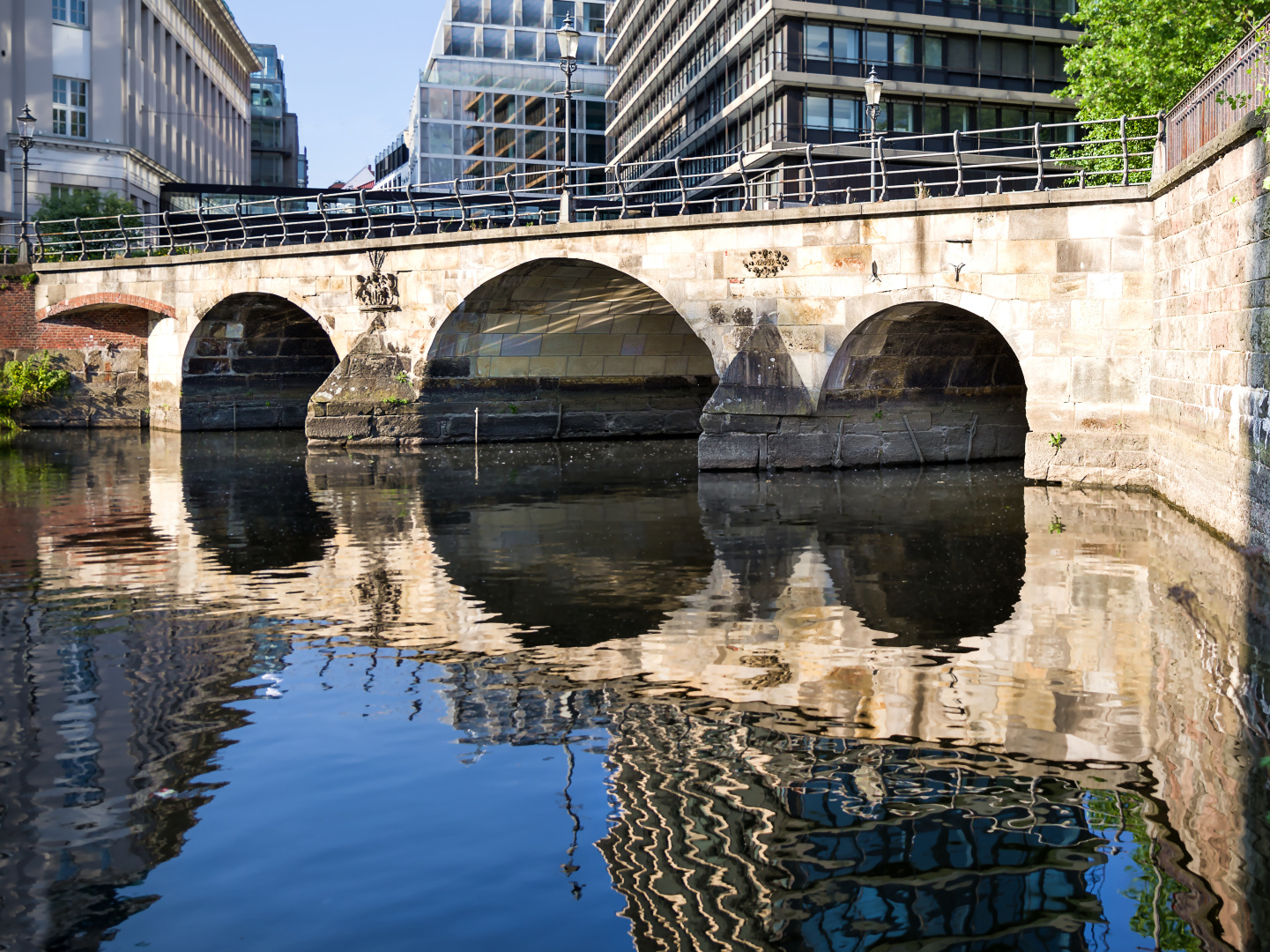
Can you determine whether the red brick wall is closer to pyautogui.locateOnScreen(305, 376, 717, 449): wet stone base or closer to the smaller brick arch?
the smaller brick arch

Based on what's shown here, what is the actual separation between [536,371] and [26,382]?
13.2m

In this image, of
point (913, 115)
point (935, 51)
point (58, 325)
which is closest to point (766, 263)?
point (58, 325)

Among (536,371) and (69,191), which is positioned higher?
(69,191)

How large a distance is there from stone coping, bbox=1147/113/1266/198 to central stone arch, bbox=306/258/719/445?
10.1 m

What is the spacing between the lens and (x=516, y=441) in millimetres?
27953

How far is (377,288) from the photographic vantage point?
26.4 meters

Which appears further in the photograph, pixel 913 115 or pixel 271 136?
pixel 271 136

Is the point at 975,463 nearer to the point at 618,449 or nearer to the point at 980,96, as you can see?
the point at 618,449

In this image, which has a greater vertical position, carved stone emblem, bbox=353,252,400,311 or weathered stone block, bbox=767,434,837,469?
carved stone emblem, bbox=353,252,400,311

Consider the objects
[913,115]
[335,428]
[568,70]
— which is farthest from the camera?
[913,115]

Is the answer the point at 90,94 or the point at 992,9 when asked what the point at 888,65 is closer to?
the point at 992,9

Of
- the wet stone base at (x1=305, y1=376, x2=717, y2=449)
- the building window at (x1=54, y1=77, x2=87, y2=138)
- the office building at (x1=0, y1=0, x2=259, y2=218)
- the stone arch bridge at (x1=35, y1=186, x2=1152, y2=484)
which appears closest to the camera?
the stone arch bridge at (x1=35, y1=186, x2=1152, y2=484)

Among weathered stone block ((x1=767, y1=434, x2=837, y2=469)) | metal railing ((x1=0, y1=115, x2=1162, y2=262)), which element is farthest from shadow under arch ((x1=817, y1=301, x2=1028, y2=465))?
metal railing ((x1=0, y1=115, x2=1162, y2=262))

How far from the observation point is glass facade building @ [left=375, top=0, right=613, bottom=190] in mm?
76938
